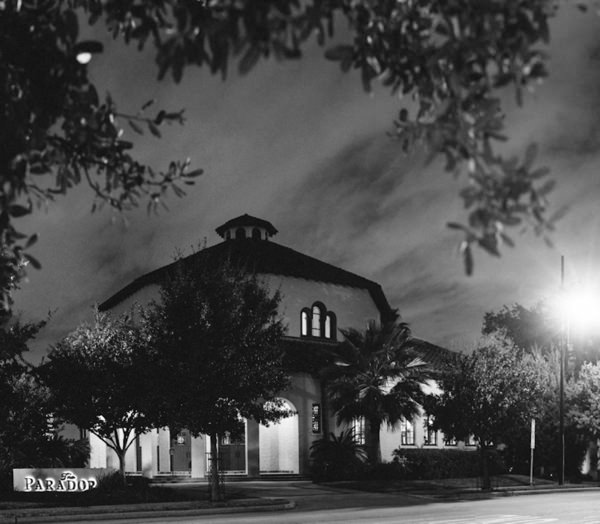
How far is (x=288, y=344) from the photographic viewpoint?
42.8 m

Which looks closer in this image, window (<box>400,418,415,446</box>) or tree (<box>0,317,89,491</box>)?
tree (<box>0,317,89,491</box>)

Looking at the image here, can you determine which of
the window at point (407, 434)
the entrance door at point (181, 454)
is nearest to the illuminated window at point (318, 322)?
the window at point (407, 434)

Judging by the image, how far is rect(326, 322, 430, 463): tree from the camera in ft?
125

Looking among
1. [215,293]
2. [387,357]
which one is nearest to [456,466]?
[387,357]

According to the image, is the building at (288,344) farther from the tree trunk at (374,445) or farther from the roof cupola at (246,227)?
the tree trunk at (374,445)

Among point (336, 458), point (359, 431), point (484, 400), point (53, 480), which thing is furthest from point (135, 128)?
point (359, 431)

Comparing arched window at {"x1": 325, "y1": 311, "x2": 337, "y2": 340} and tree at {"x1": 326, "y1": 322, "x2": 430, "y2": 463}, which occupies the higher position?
arched window at {"x1": 325, "y1": 311, "x2": 337, "y2": 340}

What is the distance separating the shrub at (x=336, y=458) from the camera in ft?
130

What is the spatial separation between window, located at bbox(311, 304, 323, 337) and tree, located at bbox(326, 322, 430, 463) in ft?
17.6

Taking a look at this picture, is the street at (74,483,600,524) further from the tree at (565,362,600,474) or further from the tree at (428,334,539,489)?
the tree at (565,362,600,474)

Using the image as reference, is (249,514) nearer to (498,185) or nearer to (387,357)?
(387,357)

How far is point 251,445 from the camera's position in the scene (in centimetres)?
3984

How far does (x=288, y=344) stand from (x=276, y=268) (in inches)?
181

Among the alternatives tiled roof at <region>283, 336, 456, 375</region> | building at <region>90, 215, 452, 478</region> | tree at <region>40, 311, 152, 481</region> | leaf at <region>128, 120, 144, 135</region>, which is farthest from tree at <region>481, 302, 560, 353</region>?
leaf at <region>128, 120, 144, 135</region>
